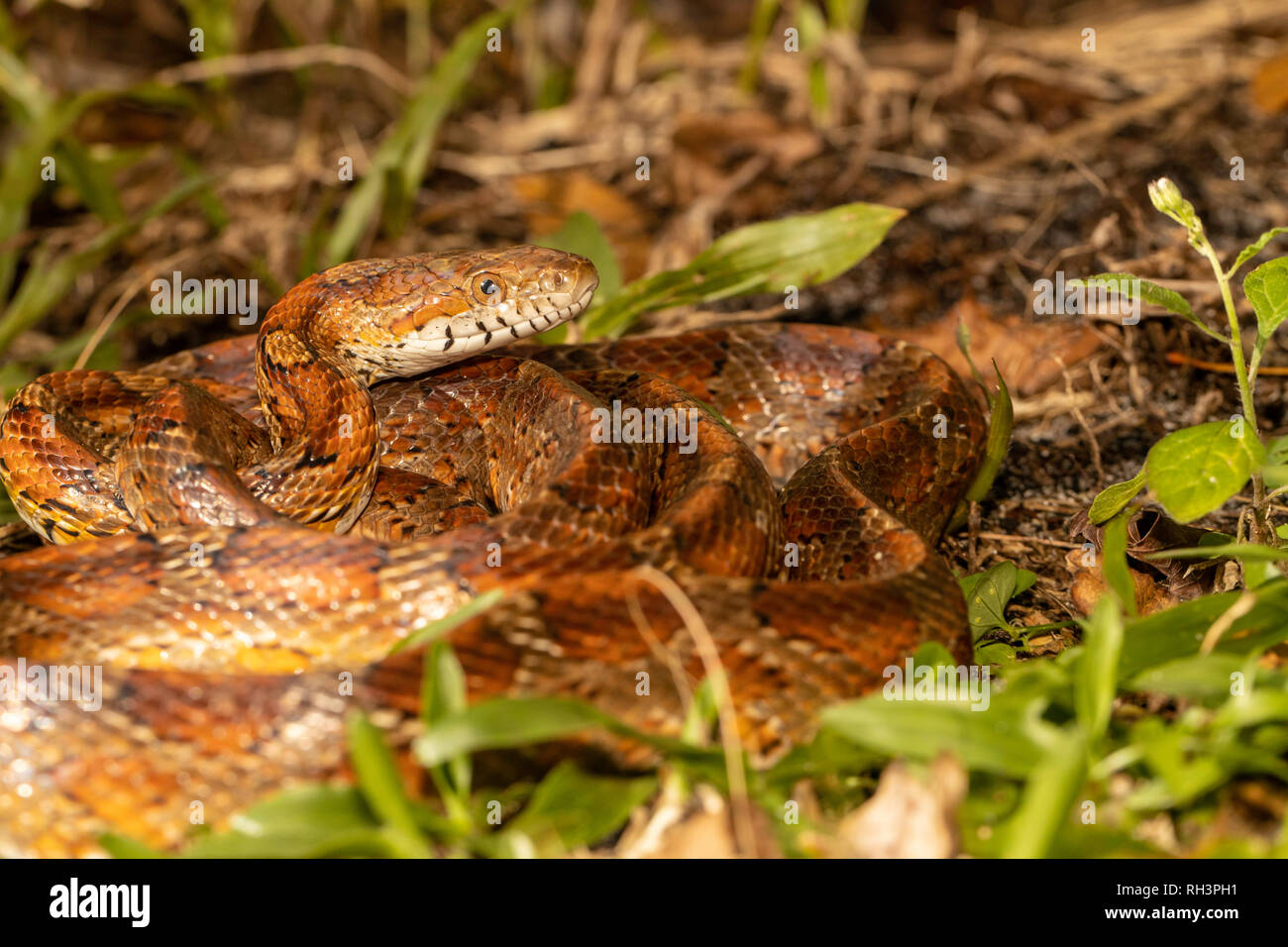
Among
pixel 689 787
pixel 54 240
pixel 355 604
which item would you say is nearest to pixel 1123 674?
pixel 689 787

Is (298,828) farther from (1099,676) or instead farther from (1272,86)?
(1272,86)

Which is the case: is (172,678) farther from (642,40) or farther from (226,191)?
(642,40)

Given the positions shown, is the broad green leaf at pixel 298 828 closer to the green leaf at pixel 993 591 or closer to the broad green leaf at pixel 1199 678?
the broad green leaf at pixel 1199 678

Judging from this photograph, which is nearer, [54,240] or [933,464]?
[933,464]

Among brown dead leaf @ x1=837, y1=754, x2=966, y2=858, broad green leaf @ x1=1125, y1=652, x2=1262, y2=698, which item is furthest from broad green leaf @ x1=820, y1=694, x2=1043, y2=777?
broad green leaf @ x1=1125, y1=652, x2=1262, y2=698

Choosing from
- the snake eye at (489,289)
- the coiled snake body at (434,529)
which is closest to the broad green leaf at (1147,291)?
the coiled snake body at (434,529)

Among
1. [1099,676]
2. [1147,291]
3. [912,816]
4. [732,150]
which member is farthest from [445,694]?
[732,150]
